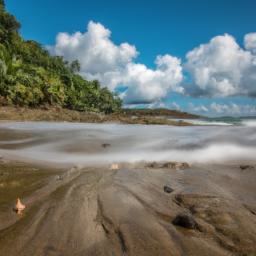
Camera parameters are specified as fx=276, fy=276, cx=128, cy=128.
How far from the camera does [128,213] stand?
2773mm

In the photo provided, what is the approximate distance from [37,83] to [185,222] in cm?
2940

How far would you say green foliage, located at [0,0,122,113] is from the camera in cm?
2697

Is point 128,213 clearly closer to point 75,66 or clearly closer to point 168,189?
point 168,189

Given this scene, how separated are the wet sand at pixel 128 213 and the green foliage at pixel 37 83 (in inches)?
968

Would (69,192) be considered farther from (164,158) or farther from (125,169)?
(164,158)

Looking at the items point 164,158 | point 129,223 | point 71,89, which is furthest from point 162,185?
point 71,89

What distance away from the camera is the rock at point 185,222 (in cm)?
242

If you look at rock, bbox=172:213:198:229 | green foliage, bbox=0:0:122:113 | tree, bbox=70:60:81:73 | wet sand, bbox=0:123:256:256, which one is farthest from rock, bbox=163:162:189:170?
tree, bbox=70:60:81:73

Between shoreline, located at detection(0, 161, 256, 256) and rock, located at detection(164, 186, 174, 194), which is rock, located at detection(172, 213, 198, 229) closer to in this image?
shoreline, located at detection(0, 161, 256, 256)

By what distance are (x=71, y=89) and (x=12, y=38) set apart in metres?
13.1

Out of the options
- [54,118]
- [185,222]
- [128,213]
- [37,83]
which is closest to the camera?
[185,222]

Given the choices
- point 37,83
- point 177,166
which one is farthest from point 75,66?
point 177,166

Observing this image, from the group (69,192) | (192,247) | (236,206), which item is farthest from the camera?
(69,192)

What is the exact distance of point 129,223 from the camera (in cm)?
253
